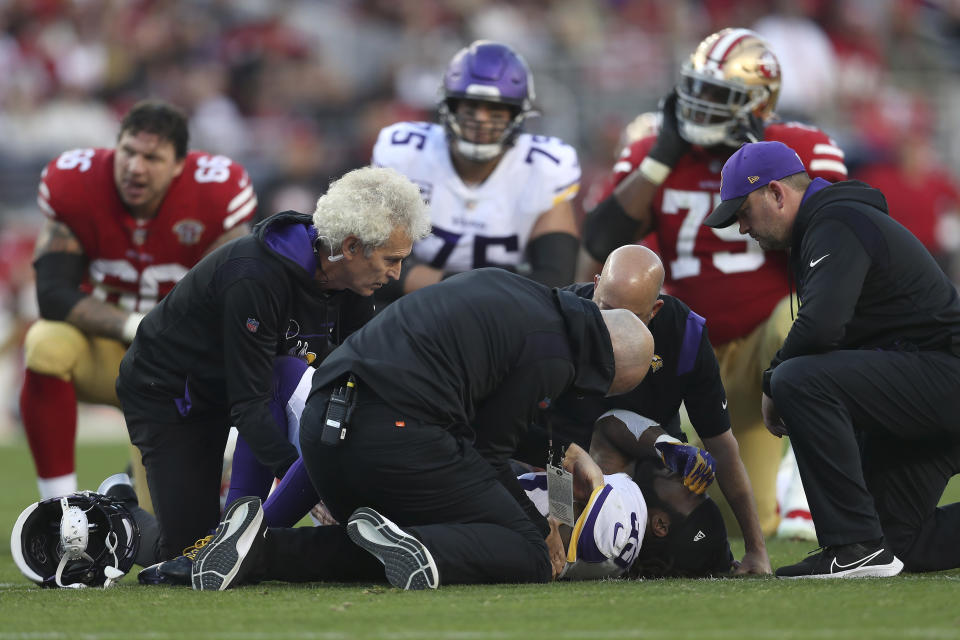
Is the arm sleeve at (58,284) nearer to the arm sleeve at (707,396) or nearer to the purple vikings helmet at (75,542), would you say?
the purple vikings helmet at (75,542)

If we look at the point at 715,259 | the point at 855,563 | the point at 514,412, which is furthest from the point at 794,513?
the point at 514,412

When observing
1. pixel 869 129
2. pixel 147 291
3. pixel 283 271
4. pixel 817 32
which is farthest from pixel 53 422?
pixel 817 32

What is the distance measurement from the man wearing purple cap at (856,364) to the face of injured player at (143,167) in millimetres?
2744

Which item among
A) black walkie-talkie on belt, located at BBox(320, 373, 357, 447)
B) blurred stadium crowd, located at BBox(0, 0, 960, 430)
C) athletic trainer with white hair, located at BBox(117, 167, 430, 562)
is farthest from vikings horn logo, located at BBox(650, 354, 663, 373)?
blurred stadium crowd, located at BBox(0, 0, 960, 430)

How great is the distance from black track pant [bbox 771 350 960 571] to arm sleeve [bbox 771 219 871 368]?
0.12 m

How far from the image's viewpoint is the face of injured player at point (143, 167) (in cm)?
640

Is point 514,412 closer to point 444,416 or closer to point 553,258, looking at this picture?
point 444,416

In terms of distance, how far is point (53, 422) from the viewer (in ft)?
21.2

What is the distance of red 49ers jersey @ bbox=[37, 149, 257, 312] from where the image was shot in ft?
21.7

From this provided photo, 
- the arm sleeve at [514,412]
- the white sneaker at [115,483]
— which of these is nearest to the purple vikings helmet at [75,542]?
the white sneaker at [115,483]

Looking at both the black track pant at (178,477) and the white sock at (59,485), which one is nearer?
the black track pant at (178,477)

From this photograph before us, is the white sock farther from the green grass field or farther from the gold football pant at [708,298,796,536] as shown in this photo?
the gold football pant at [708,298,796,536]

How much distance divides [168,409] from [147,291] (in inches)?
72.3

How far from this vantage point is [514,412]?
434 cm
